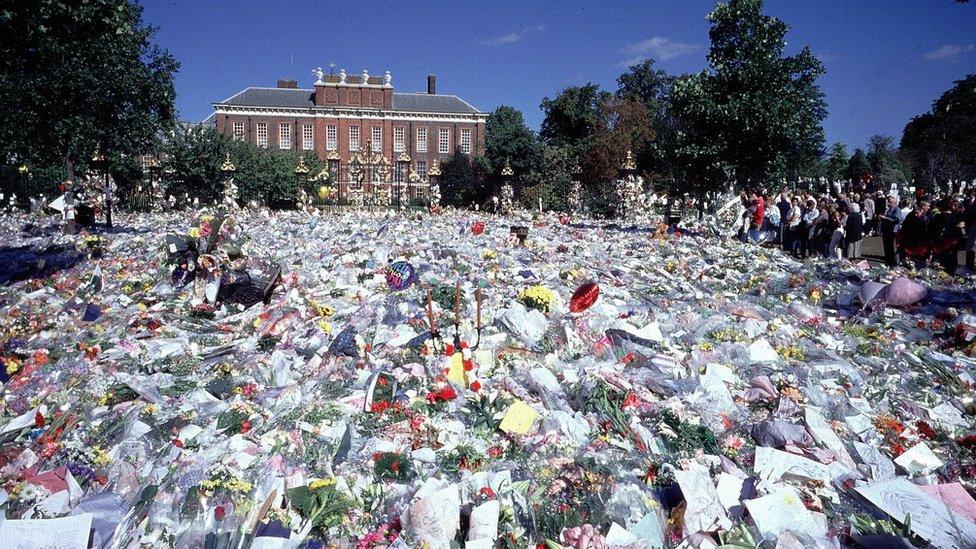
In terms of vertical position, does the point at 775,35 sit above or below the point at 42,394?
above

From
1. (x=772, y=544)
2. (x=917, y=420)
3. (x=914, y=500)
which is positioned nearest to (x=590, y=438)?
(x=772, y=544)

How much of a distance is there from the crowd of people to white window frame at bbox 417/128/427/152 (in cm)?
3649

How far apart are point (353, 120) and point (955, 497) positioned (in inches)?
1904

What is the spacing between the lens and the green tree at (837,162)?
48125 millimetres

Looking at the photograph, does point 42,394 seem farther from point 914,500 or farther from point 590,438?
point 914,500

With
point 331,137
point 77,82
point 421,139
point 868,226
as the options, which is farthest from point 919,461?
point 331,137

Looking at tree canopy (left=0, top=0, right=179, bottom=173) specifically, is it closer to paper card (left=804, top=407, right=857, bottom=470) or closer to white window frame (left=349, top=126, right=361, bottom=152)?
paper card (left=804, top=407, right=857, bottom=470)

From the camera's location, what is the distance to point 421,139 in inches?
1935

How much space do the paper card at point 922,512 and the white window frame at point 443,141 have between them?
4720 centimetres

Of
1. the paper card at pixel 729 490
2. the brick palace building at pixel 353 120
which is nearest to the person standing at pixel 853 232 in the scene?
the paper card at pixel 729 490

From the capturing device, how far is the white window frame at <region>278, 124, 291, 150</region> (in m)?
46.9

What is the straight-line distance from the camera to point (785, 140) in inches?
600

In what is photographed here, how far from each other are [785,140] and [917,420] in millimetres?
12227

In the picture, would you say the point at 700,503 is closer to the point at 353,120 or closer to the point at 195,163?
the point at 195,163
